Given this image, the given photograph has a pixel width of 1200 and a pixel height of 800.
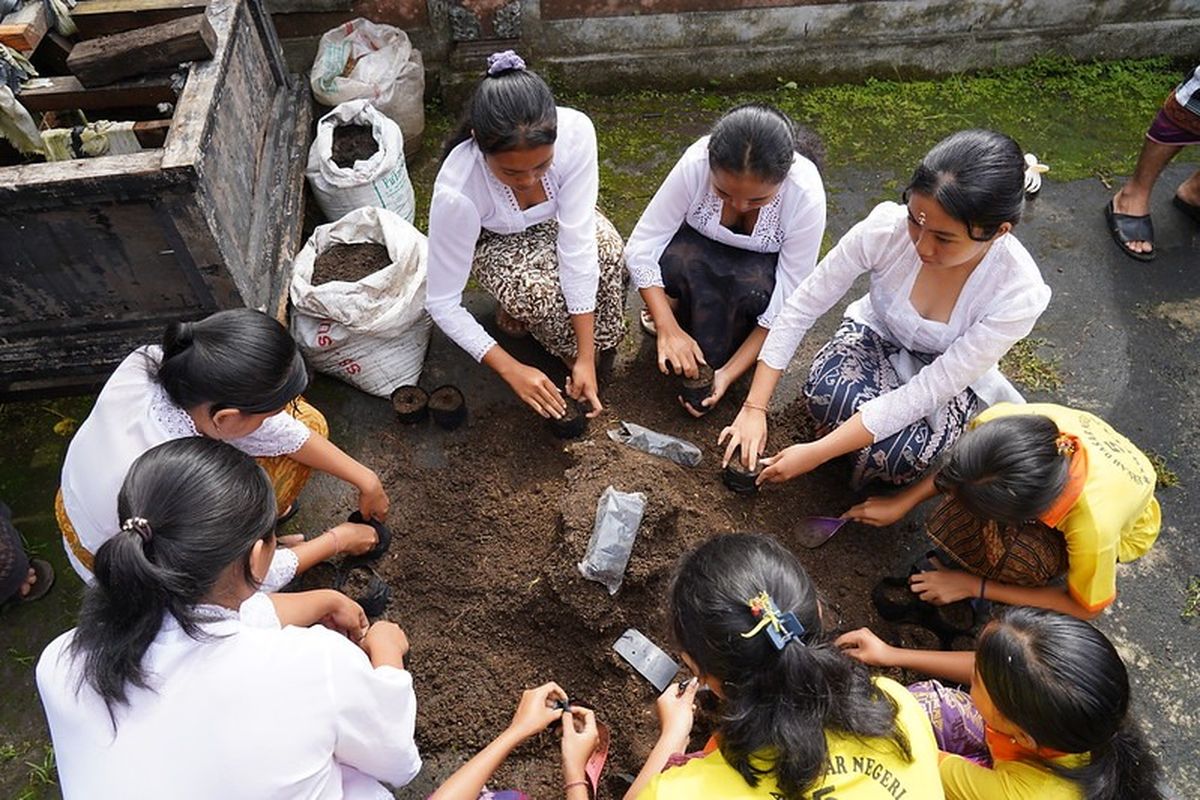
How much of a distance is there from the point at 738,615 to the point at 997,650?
26.1 inches

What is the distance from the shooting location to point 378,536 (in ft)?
9.26

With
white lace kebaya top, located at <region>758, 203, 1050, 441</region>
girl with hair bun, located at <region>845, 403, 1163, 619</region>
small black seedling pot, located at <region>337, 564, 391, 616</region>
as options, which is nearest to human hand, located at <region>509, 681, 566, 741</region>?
small black seedling pot, located at <region>337, 564, 391, 616</region>

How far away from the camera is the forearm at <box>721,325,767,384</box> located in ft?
10.5

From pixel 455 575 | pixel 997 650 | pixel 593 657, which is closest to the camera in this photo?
pixel 997 650

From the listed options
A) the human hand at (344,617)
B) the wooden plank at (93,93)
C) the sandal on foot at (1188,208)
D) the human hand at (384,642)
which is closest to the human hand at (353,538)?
the human hand at (344,617)

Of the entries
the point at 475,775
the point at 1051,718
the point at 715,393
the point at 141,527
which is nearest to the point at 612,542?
the point at 475,775

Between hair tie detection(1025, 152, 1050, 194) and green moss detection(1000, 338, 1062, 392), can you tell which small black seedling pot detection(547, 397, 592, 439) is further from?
hair tie detection(1025, 152, 1050, 194)

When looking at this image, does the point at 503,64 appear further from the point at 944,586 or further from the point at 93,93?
the point at 944,586

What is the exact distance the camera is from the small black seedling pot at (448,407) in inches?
125

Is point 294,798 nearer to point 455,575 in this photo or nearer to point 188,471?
point 188,471

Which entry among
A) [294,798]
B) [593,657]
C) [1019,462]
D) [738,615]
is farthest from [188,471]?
[1019,462]

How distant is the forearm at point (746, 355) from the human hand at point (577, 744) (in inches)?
58.1

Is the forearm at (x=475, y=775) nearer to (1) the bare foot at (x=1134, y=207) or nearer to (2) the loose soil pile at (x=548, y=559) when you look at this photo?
(2) the loose soil pile at (x=548, y=559)

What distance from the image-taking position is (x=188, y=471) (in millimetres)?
1683
